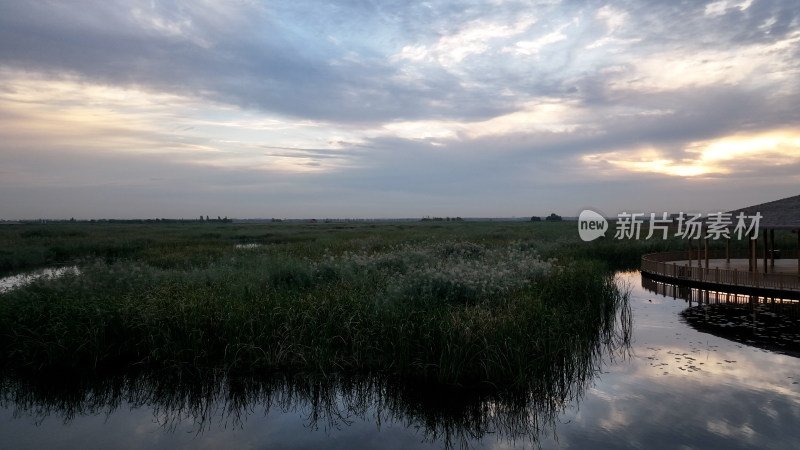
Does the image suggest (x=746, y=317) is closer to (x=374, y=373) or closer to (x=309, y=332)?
(x=374, y=373)

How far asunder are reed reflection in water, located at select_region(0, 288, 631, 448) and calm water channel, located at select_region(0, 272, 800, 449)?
0.03 m

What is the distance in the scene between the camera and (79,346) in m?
10.8

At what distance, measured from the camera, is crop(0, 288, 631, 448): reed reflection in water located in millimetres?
8343

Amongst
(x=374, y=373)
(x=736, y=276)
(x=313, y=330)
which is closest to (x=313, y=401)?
(x=374, y=373)

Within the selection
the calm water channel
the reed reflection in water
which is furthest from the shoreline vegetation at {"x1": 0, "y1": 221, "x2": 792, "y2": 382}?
the calm water channel

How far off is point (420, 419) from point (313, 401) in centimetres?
226

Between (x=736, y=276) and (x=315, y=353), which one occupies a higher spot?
(x=736, y=276)

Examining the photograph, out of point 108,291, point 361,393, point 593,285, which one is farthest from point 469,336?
point 108,291

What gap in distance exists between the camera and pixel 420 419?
856cm

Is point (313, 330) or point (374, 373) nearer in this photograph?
point (374, 373)

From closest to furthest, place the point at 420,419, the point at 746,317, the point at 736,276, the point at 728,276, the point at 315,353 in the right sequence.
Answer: the point at 420,419 → the point at 315,353 → the point at 746,317 → the point at 736,276 → the point at 728,276

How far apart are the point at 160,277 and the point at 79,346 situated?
685 cm

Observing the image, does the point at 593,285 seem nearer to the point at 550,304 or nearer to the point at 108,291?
the point at 550,304

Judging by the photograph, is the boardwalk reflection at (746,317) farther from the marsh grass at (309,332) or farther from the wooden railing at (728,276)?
the marsh grass at (309,332)
